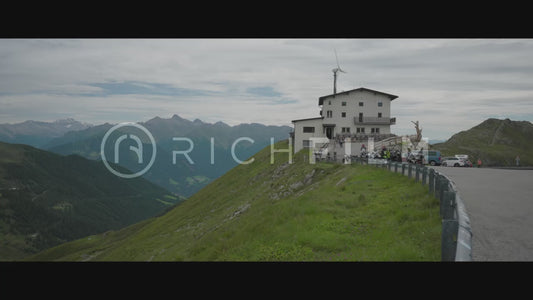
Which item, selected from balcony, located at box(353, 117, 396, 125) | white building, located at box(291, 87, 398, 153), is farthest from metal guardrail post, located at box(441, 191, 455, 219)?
balcony, located at box(353, 117, 396, 125)

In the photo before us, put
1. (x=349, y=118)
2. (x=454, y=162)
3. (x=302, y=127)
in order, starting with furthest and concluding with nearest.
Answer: (x=349, y=118) < (x=302, y=127) < (x=454, y=162)

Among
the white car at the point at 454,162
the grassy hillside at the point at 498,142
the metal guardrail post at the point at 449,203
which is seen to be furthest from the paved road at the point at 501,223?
the grassy hillside at the point at 498,142

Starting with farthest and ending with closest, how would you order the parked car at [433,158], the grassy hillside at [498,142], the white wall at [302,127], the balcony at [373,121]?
the grassy hillside at [498,142] < the balcony at [373,121] < the white wall at [302,127] < the parked car at [433,158]

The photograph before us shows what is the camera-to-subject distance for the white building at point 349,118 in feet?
234

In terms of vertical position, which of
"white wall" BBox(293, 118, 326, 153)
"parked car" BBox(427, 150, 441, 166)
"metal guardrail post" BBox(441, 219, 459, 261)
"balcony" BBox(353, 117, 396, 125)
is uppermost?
"balcony" BBox(353, 117, 396, 125)

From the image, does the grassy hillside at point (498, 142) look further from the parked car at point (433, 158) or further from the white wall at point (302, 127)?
the parked car at point (433, 158)

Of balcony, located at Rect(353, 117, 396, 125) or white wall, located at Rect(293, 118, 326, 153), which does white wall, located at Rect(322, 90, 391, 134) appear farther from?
white wall, located at Rect(293, 118, 326, 153)

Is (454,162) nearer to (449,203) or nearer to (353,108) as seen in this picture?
(353,108)

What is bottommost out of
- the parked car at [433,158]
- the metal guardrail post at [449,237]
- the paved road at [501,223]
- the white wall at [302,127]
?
the paved road at [501,223]

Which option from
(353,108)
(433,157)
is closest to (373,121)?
(353,108)

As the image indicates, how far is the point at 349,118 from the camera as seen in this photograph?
7250 centimetres

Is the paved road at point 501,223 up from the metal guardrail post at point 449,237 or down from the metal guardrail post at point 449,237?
down

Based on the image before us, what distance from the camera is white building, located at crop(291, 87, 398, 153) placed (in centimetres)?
7125

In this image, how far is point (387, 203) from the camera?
14.9 meters
